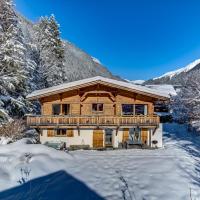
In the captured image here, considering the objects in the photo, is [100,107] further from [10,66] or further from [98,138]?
[10,66]

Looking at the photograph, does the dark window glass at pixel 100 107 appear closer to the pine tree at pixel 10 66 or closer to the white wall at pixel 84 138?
the white wall at pixel 84 138

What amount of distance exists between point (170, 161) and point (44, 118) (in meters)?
13.1

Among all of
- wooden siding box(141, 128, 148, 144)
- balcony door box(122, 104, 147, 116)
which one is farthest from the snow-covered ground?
balcony door box(122, 104, 147, 116)

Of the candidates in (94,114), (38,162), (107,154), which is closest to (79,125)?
(94,114)

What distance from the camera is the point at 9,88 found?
100 ft

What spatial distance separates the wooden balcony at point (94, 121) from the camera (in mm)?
31875

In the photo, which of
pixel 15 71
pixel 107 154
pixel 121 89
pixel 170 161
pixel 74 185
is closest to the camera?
pixel 74 185

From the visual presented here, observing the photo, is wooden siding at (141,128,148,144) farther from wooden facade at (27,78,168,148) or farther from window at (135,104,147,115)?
window at (135,104,147,115)

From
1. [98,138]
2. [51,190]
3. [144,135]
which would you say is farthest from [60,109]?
[51,190]

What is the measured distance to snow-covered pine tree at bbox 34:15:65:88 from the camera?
46.4 metres

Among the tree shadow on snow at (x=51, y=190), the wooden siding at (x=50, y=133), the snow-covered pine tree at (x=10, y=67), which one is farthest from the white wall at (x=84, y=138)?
the tree shadow on snow at (x=51, y=190)

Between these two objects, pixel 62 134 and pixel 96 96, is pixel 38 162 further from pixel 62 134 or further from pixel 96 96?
pixel 96 96

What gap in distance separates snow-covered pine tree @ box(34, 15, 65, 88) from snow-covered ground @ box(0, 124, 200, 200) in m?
21.1

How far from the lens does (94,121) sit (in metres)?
32.1
